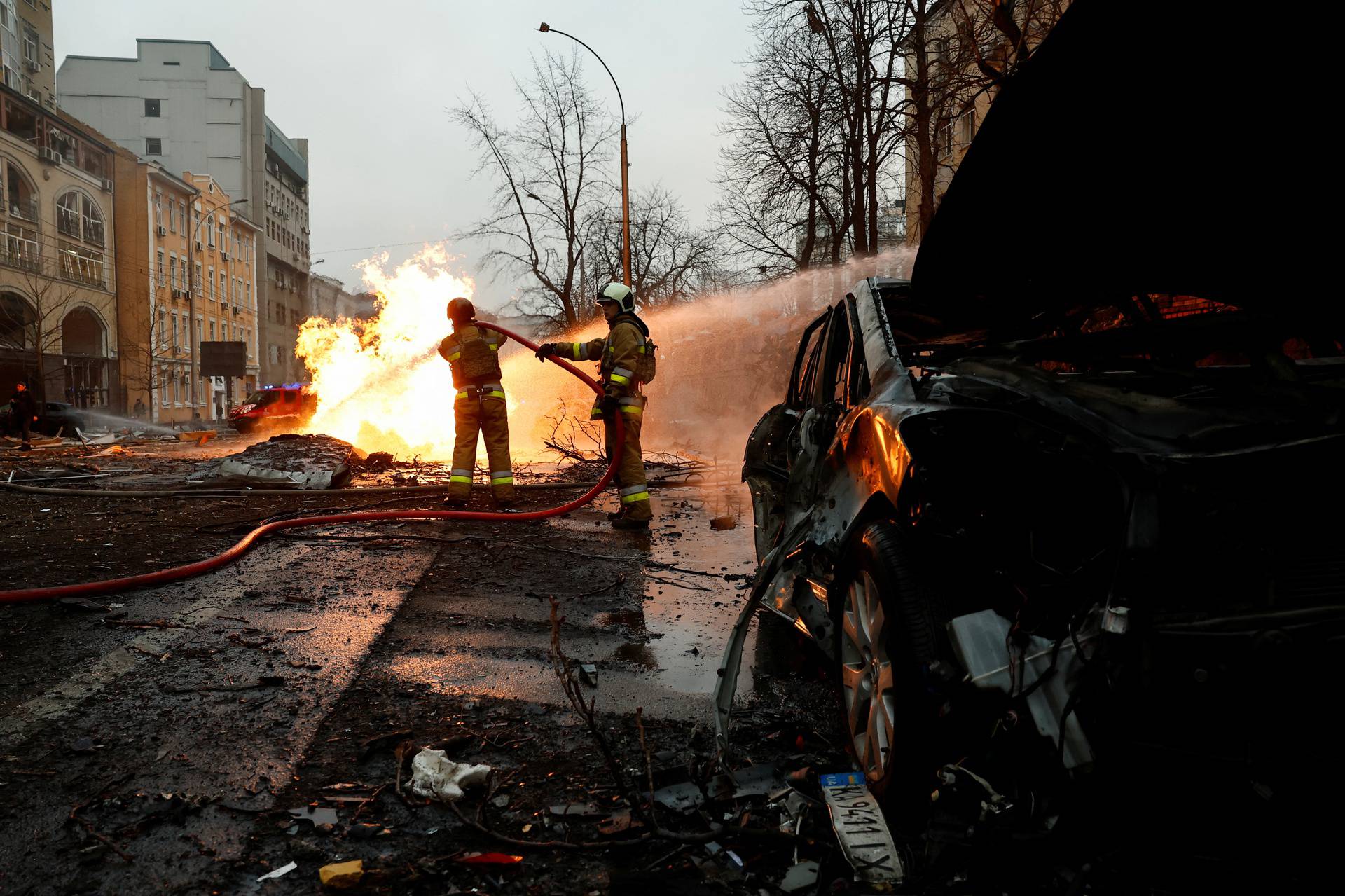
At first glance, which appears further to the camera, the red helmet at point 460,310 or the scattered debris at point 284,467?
the scattered debris at point 284,467

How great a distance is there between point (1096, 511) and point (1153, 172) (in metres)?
1.36

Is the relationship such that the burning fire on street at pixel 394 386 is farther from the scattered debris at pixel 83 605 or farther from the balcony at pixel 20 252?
the balcony at pixel 20 252

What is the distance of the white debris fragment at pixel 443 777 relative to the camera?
271cm

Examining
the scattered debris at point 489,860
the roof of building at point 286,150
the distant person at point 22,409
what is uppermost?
the roof of building at point 286,150

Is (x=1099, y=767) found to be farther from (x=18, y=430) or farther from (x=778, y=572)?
(x=18, y=430)

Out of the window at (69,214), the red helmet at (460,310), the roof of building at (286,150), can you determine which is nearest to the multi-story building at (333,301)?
the roof of building at (286,150)

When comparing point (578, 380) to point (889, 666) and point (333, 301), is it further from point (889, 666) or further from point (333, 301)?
point (333, 301)

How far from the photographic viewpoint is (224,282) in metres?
57.8

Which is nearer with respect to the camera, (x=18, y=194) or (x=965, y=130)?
(x=965, y=130)

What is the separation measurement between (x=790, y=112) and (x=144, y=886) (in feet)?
80.3

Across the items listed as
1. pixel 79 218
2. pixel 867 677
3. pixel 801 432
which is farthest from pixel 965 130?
pixel 79 218

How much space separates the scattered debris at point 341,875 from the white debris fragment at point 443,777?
0.43m

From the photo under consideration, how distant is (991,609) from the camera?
2273 mm

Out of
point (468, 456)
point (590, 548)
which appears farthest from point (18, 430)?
point (590, 548)
